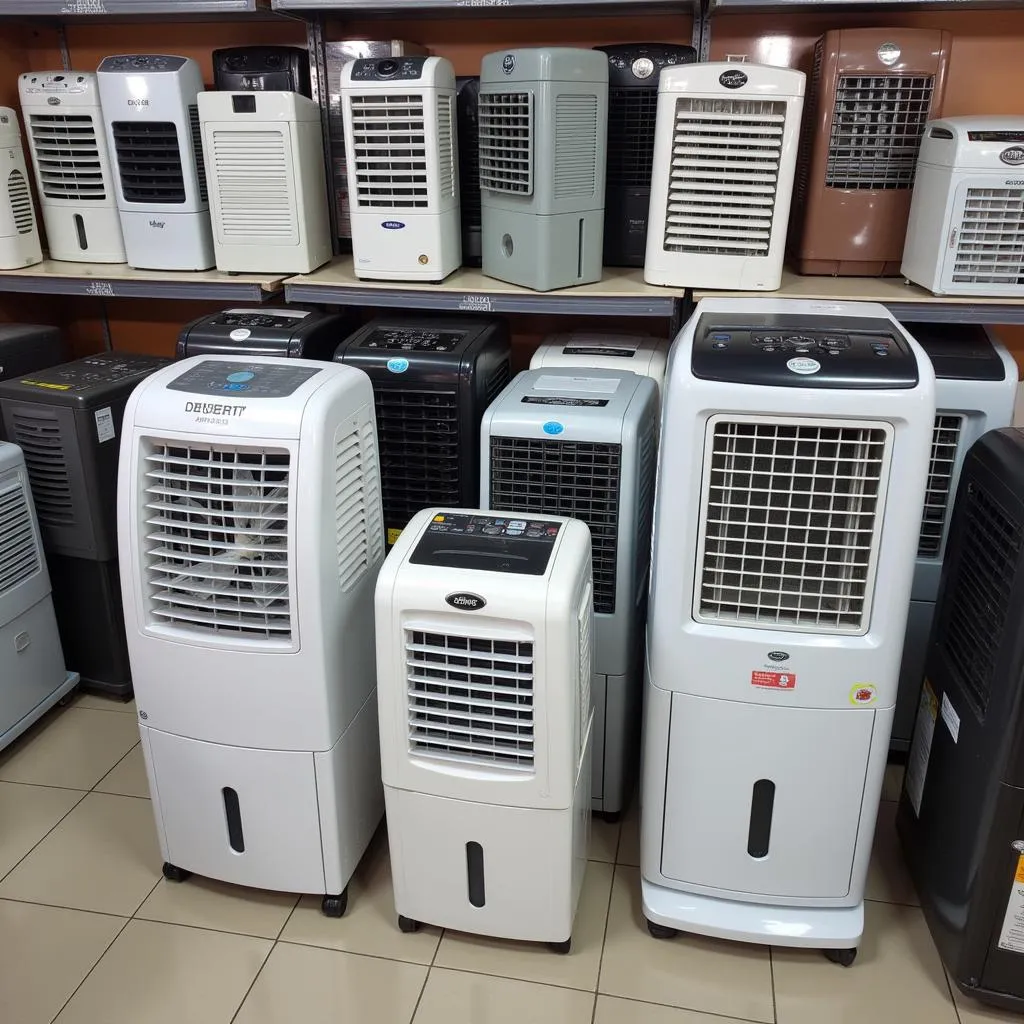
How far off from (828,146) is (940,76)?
12.3 inches

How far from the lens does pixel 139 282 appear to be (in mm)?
2701

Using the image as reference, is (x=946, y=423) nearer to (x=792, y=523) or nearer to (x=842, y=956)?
(x=792, y=523)

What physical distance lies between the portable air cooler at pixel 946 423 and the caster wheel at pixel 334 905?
1.47 meters

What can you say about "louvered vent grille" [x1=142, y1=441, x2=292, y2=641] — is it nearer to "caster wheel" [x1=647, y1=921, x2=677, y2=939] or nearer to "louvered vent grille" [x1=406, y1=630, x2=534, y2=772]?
"louvered vent grille" [x1=406, y1=630, x2=534, y2=772]

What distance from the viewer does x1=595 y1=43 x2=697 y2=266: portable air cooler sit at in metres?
2.50

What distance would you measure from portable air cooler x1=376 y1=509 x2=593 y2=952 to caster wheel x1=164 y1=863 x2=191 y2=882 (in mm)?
571

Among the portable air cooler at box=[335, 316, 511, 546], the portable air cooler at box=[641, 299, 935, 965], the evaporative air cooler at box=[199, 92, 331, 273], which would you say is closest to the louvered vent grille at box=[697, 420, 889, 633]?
the portable air cooler at box=[641, 299, 935, 965]

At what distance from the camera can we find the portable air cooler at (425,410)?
89.2 inches

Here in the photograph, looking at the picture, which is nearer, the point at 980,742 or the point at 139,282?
the point at 980,742

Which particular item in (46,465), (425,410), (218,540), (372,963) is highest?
(425,410)

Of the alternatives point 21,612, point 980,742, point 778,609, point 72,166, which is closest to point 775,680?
point 778,609

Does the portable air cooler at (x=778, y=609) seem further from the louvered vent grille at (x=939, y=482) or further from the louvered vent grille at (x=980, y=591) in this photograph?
the louvered vent grille at (x=939, y=482)

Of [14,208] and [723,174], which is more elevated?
[723,174]

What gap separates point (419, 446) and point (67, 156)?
151 centimetres
